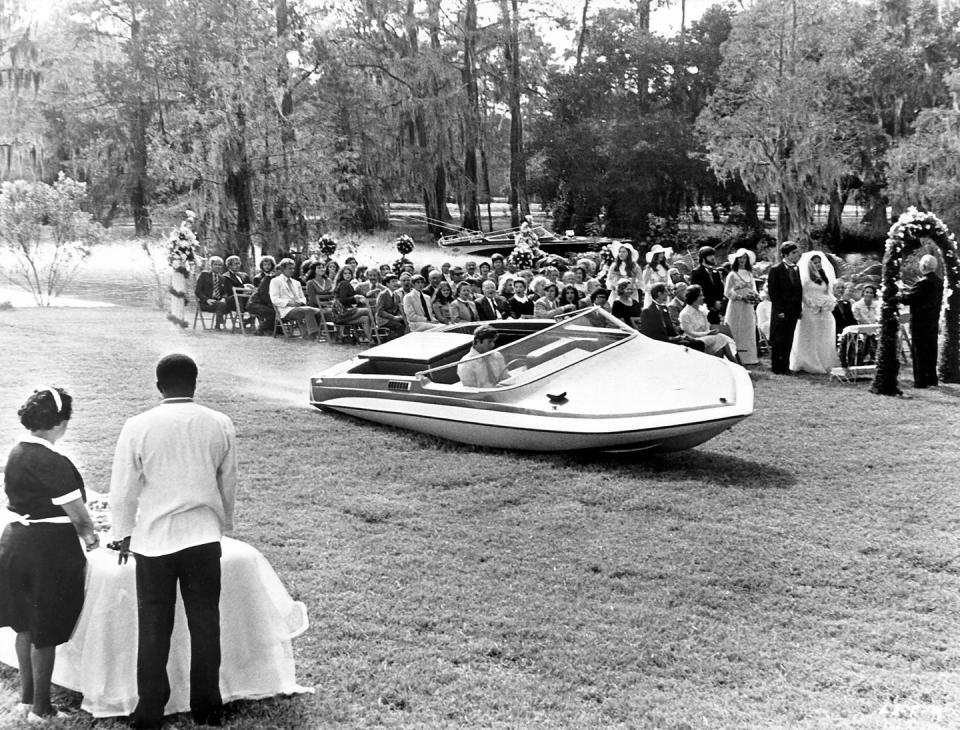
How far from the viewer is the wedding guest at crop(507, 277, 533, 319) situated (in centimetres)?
1591

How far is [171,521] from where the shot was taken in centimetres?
475

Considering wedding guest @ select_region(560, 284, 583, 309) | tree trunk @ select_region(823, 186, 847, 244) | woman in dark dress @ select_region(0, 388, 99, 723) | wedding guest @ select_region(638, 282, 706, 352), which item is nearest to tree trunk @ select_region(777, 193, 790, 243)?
tree trunk @ select_region(823, 186, 847, 244)

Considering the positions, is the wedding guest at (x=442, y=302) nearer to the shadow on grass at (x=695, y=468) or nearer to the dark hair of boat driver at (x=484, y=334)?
the dark hair of boat driver at (x=484, y=334)

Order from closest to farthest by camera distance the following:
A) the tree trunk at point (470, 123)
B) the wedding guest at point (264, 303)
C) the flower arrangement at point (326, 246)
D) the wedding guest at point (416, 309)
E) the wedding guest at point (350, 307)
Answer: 1. the wedding guest at point (416, 309)
2. the wedding guest at point (350, 307)
3. the wedding guest at point (264, 303)
4. the flower arrangement at point (326, 246)
5. the tree trunk at point (470, 123)

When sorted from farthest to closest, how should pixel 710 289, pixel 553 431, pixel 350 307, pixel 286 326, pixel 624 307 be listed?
pixel 286 326 < pixel 350 307 < pixel 710 289 < pixel 624 307 < pixel 553 431

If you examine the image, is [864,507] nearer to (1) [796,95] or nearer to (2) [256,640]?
(2) [256,640]

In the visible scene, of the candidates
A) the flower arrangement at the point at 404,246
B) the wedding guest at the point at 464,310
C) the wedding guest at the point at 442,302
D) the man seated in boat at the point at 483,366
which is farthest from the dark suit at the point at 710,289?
the flower arrangement at the point at 404,246

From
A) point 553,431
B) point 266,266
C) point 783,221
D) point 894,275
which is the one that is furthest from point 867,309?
point 783,221

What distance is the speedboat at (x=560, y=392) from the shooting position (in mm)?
9773

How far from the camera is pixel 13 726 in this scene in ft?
16.0

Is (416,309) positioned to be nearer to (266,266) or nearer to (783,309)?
(266,266)

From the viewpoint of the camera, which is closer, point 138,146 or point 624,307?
point 624,307

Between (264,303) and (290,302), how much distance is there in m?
0.51

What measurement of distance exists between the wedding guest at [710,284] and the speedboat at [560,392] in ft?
16.2
